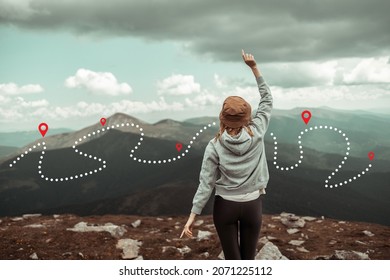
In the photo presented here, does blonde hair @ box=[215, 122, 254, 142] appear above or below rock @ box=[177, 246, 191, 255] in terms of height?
above

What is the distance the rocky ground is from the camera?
341 inches

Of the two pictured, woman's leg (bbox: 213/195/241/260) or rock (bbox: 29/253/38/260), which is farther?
rock (bbox: 29/253/38/260)

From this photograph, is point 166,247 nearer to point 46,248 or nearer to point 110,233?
point 110,233

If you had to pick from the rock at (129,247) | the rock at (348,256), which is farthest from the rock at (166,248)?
the rock at (348,256)

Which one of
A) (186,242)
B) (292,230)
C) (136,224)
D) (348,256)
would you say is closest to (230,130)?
(348,256)

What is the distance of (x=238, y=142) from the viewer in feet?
13.0

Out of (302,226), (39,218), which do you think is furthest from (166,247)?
(39,218)

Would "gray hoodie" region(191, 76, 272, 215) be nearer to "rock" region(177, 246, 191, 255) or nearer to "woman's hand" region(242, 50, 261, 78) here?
"woman's hand" region(242, 50, 261, 78)

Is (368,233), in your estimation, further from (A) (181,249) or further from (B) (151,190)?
(B) (151,190)

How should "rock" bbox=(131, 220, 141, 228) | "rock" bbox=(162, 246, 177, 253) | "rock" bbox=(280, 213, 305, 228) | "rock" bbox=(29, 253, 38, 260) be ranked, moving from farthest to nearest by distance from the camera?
"rock" bbox=(131, 220, 141, 228) < "rock" bbox=(280, 213, 305, 228) < "rock" bbox=(162, 246, 177, 253) < "rock" bbox=(29, 253, 38, 260)

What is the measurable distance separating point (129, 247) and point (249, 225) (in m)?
6.12

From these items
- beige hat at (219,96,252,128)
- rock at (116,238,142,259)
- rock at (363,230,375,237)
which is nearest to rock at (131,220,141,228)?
rock at (116,238,142,259)

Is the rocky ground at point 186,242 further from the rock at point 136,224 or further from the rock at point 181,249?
the rock at point 136,224
